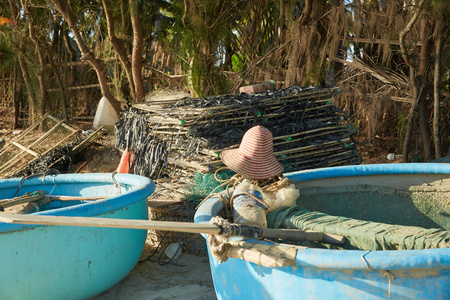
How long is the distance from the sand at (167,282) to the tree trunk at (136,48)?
3.95 metres

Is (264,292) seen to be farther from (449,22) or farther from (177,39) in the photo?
(177,39)

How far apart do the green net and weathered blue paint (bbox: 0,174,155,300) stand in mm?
576

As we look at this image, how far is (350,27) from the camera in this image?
5895 millimetres

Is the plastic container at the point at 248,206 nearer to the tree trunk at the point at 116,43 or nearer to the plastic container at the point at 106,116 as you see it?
the tree trunk at the point at 116,43

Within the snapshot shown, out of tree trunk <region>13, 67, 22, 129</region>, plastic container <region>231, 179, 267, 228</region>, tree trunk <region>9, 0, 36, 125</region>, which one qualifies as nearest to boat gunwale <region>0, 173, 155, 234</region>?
plastic container <region>231, 179, 267, 228</region>

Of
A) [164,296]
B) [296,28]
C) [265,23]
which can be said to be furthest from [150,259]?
[265,23]

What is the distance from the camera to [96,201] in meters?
2.82

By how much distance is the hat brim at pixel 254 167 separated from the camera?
8.87 ft

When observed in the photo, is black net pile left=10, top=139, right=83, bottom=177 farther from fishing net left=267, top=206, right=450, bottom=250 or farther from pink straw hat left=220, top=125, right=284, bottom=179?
fishing net left=267, top=206, right=450, bottom=250

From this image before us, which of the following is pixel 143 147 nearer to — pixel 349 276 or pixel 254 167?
pixel 254 167

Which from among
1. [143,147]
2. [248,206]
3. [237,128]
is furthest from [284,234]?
[143,147]

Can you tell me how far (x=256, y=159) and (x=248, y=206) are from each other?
55 cm

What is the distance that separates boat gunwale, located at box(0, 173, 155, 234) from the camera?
2572 mm

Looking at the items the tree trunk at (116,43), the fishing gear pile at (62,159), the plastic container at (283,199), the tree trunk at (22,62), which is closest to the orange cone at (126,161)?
the fishing gear pile at (62,159)
